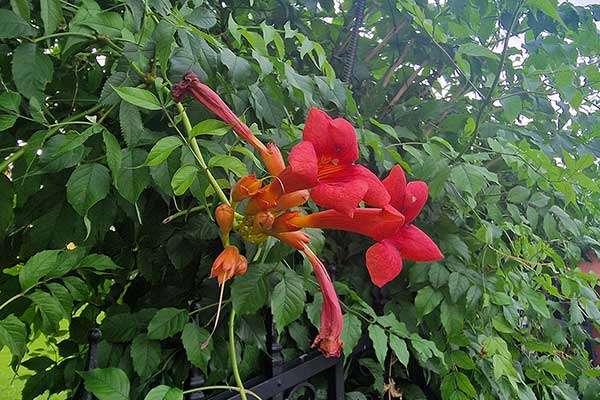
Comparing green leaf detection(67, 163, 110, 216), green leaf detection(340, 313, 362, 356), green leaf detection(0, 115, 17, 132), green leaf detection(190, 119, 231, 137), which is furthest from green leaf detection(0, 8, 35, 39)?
green leaf detection(340, 313, 362, 356)

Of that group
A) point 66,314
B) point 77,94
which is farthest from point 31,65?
point 66,314

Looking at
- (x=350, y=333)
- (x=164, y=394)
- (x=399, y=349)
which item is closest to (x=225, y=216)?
(x=164, y=394)

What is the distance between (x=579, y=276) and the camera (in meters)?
2.05

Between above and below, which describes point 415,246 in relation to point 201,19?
below

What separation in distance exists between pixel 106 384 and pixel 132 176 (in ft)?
1.26

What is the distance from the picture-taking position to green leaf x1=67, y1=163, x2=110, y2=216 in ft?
2.60

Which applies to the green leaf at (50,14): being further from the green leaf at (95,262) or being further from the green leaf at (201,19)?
the green leaf at (95,262)

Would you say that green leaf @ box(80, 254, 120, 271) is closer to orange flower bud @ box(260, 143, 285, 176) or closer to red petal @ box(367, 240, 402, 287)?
orange flower bud @ box(260, 143, 285, 176)

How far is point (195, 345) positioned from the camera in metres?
0.98

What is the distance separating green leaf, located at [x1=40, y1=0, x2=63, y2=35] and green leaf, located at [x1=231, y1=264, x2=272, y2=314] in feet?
2.03

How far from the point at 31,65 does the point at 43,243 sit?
36 cm

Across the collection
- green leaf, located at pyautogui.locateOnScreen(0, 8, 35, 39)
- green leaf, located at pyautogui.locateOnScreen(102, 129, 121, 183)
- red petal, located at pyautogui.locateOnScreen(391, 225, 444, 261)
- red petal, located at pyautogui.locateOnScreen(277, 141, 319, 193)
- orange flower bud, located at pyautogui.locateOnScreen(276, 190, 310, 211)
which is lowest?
green leaf, located at pyautogui.locateOnScreen(102, 129, 121, 183)

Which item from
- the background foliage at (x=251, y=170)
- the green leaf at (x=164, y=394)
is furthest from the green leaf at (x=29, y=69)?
the green leaf at (x=164, y=394)

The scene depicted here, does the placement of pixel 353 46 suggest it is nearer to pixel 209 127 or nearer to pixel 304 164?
pixel 209 127
